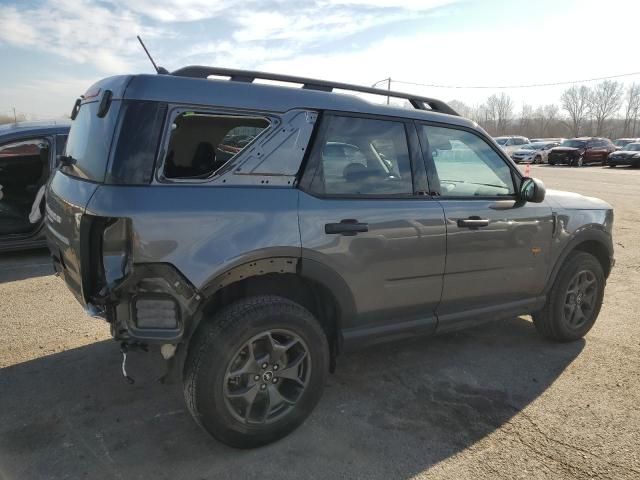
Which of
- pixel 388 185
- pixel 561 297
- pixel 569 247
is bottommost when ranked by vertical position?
pixel 561 297

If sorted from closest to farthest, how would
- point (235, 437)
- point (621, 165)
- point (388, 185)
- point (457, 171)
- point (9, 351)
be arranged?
point (235, 437) < point (388, 185) < point (457, 171) < point (9, 351) < point (621, 165)

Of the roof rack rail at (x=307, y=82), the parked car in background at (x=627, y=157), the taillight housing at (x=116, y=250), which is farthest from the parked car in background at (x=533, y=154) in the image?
the taillight housing at (x=116, y=250)

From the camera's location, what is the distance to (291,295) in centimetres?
305

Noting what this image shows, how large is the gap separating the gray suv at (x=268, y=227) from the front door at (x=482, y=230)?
0.04ft

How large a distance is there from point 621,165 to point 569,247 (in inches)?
1165

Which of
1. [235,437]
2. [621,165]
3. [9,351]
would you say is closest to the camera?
[235,437]

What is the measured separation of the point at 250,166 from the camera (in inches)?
107

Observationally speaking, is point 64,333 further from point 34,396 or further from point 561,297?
point 561,297

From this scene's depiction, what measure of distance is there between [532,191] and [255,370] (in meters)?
2.38

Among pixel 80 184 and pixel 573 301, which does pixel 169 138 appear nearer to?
pixel 80 184

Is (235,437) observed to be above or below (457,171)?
below

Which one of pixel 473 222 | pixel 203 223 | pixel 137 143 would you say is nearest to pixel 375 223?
pixel 473 222

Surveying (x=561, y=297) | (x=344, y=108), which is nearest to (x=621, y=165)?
(x=561, y=297)

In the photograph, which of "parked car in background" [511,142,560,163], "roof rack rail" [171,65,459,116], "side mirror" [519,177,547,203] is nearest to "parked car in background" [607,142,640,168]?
"parked car in background" [511,142,560,163]
